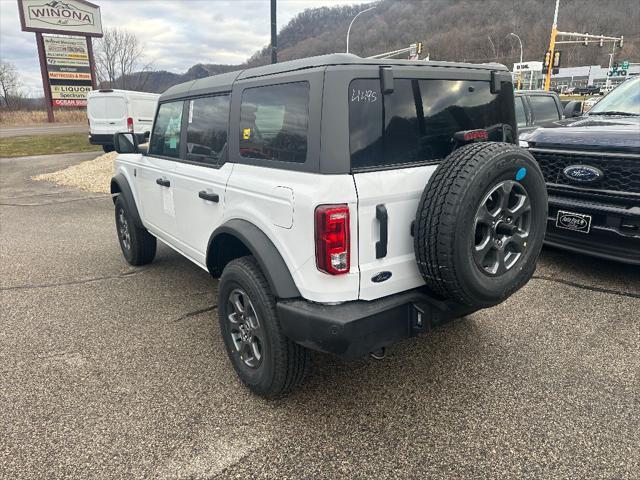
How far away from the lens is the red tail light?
2180mm

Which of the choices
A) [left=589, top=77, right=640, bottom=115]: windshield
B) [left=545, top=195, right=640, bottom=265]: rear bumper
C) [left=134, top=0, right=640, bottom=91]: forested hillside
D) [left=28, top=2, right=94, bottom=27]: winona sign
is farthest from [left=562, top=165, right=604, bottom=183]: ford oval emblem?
[left=134, top=0, right=640, bottom=91]: forested hillside

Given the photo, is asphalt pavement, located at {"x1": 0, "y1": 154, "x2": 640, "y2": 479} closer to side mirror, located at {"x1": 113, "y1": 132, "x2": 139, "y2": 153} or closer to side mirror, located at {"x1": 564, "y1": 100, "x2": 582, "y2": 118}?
side mirror, located at {"x1": 113, "y1": 132, "x2": 139, "y2": 153}

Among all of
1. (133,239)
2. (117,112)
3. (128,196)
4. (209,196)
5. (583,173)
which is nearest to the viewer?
(209,196)

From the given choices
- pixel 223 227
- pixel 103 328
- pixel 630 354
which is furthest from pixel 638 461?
pixel 103 328

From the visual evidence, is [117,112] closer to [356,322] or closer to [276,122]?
[276,122]

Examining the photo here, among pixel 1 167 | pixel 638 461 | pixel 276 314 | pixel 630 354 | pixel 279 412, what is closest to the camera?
pixel 638 461

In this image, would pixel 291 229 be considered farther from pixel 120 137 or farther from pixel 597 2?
pixel 597 2

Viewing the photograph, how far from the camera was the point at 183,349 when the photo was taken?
3.38 meters

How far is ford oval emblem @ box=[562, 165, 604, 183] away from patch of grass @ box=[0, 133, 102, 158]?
17.6m

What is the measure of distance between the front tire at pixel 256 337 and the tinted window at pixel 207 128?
0.89 meters

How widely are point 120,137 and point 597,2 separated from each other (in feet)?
371

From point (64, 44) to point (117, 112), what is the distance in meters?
22.7

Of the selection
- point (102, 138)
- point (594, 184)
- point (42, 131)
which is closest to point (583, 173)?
point (594, 184)

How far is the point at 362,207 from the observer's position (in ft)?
7.33
